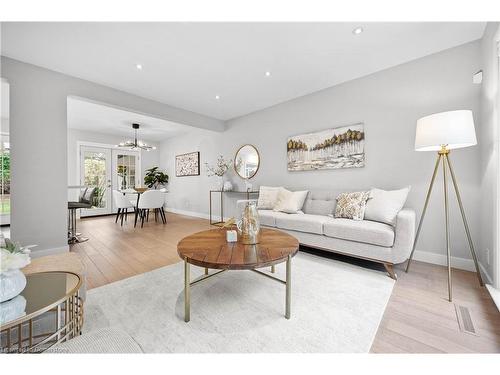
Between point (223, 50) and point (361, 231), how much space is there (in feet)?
8.31

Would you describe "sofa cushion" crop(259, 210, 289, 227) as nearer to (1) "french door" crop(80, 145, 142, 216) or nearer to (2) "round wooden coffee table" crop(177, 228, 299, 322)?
(2) "round wooden coffee table" crop(177, 228, 299, 322)

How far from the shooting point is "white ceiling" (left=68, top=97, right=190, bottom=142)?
4.25 m

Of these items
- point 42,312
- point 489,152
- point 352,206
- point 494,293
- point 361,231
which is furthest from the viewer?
point 352,206

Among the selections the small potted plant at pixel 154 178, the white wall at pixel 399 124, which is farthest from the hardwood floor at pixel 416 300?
the small potted plant at pixel 154 178

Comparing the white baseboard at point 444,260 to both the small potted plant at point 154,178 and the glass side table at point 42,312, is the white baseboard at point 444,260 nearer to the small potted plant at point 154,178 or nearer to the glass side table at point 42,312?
the glass side table at point 42,312

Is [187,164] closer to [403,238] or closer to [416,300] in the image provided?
[403,238]

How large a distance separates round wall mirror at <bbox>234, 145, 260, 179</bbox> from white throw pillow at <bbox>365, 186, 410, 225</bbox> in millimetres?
2444

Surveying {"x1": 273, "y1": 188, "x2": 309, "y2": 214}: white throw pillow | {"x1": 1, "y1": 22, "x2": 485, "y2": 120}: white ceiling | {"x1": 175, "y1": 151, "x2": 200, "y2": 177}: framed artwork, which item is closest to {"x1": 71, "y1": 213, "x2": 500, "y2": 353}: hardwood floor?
{"x1": 273, "y1": 188, "x2": 309, "y2": 214}: white throw pillow

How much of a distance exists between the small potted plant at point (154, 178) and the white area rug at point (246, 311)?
203 inches

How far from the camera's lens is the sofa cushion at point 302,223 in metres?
2.61

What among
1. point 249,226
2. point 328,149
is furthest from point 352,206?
point 249,226

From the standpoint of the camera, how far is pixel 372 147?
296 cm

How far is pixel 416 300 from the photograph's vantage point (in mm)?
1711
